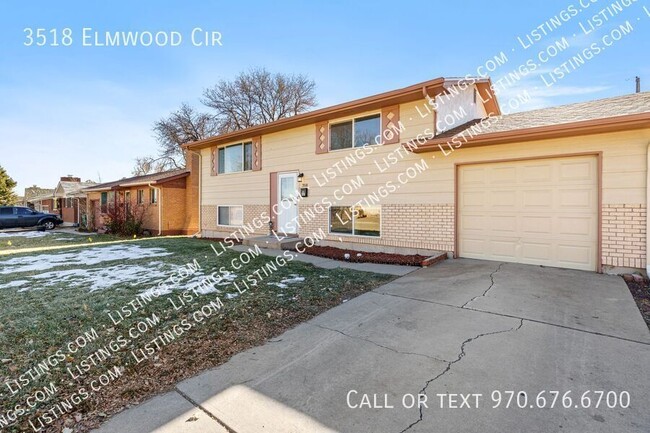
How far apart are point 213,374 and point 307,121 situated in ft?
26.7

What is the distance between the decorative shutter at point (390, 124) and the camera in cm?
806

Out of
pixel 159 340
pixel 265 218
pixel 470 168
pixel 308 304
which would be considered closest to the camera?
pixel 159 340

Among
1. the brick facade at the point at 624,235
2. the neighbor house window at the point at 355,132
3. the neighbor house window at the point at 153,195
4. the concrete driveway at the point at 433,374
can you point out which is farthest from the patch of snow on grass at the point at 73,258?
the brick facade at the point at 624,235

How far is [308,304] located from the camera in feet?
14.6

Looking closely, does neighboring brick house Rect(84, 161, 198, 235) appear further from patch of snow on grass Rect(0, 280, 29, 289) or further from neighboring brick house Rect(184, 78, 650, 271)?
patch of snow on grass Rect(0, 280, 29, 289)

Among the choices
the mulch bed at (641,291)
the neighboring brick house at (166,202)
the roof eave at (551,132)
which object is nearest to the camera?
the mulch bed at (641,291)

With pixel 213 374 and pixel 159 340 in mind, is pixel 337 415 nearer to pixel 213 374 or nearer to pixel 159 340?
pixel 213 374

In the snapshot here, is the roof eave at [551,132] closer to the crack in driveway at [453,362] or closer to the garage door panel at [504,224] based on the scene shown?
the garage door panel at [504,224]

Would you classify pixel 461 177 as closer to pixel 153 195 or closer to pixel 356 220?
pixel 356 220

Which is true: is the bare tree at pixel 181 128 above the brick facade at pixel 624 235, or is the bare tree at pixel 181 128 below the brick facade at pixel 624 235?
above

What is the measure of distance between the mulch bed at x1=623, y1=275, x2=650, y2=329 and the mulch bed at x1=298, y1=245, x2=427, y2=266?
3.31 m

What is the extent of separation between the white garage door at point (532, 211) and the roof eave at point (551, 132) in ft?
1.74

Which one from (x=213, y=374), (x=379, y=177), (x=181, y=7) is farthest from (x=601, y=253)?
(x=181, y=7)

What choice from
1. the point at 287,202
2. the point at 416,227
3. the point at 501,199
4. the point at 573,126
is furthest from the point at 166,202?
the point at 573,126
